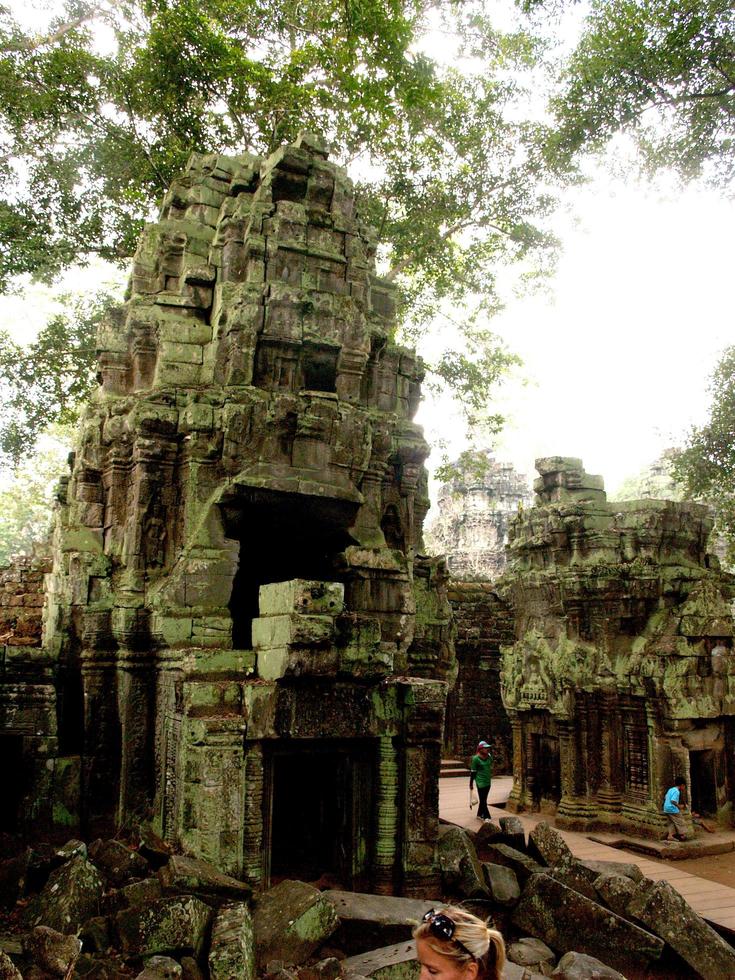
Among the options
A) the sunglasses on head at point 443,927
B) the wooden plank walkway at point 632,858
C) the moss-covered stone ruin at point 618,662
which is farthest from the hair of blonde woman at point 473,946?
the moss-covered stone ruin at point 618,662

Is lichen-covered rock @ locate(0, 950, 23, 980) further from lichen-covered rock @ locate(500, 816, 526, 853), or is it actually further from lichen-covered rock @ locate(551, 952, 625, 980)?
lichen-covered rock @ locate(500, 816, 526, 853)

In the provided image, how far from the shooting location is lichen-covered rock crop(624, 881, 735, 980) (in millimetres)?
6375

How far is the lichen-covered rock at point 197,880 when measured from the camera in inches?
216

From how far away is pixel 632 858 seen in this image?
10070mm

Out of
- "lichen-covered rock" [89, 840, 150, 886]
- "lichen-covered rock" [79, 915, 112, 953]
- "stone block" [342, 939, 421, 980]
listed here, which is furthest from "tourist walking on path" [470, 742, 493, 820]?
"lichen-covered rock" [79, 915, 112, 953]

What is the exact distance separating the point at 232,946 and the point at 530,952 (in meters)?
2.68

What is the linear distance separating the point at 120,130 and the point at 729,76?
1113 centimetres

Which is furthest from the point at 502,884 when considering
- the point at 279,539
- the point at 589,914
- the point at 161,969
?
the point at 279,539

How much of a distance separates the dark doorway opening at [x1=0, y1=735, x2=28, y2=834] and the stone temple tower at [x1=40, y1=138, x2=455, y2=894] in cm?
53

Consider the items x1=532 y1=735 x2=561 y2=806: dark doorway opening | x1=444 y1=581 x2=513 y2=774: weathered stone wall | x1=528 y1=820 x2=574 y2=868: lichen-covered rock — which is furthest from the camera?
x1=444 y1=581 x2=513 y2=774: weathered stone wall

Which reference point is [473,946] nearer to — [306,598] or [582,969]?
[306,598]

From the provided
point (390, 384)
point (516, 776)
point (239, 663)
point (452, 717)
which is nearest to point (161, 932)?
point (239, 663)

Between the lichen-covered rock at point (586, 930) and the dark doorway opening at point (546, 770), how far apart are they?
5.79 m

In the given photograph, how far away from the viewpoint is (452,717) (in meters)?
16.6
